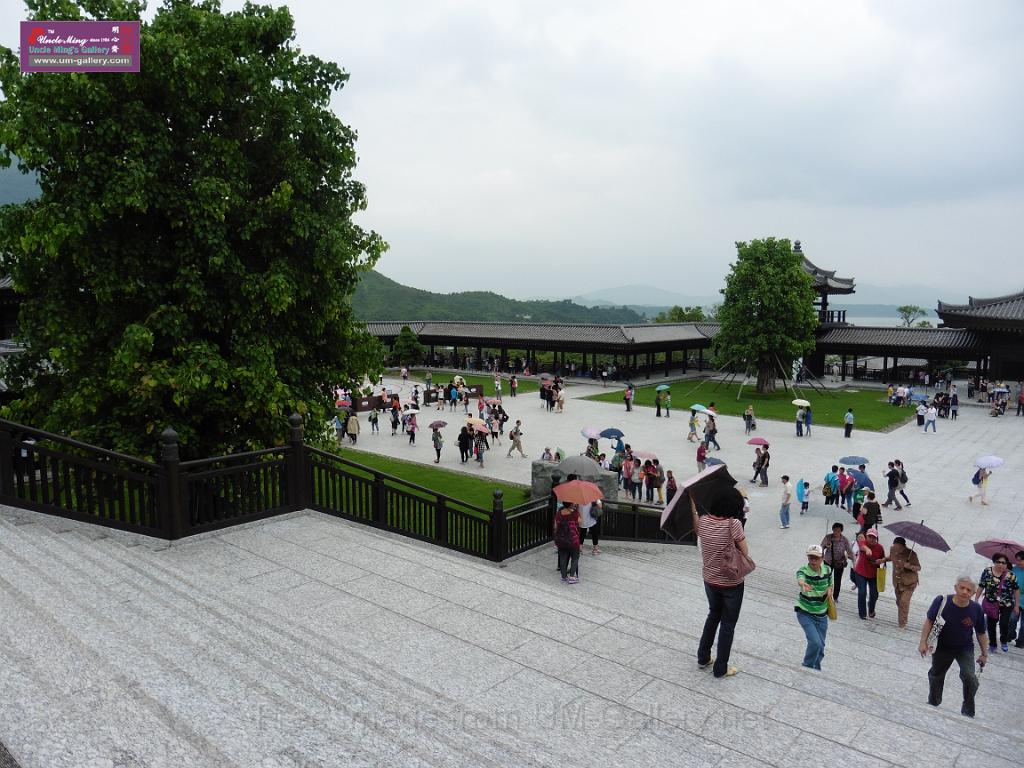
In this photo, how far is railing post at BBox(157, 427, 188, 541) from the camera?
830cm

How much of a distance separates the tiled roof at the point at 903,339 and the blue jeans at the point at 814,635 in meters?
41.0

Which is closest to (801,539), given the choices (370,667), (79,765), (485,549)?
(485,549)

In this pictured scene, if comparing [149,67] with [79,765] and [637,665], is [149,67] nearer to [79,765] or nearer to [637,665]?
[79,765]

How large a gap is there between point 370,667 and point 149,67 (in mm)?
9199

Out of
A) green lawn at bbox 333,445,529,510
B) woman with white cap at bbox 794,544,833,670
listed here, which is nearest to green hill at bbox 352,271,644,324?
green lawn at bbox 333,445,529,510

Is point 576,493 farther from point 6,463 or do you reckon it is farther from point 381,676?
point 6,463

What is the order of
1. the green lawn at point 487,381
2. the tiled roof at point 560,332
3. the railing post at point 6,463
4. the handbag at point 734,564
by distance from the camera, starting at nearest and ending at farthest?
the handbag at point 734,564, the railing post at point 6,463, the green lawn at point 487,381, the tiled roof at point 560,332

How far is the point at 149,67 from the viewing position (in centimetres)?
972

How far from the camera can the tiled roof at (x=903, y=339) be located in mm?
40531

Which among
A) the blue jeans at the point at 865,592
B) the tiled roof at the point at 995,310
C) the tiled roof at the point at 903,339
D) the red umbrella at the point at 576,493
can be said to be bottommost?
the blue jeans at the point at 865,592

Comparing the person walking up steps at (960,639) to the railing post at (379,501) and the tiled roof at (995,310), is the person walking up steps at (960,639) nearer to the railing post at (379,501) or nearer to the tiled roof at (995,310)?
the railing post at (379,501)

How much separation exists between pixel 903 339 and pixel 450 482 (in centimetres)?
3672

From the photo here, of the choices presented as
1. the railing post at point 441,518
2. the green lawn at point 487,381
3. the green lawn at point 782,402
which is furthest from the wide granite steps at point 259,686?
the green lawn at point 487,381

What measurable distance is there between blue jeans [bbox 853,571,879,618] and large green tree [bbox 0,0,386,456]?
9.20m
